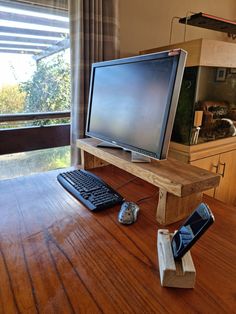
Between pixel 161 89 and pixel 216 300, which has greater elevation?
pixel 161 89

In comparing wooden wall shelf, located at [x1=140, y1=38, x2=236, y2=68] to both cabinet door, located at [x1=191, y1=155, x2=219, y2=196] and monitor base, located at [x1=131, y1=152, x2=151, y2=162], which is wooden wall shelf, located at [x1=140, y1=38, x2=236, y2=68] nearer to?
cabinet door, located at [x1=191, y1=155, x2=219, y2=196]

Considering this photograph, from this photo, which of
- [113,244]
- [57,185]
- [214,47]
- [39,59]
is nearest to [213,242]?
[113,244]

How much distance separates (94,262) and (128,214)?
0.75ft

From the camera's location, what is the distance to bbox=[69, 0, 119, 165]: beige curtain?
1413mm

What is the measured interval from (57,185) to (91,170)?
24 cm

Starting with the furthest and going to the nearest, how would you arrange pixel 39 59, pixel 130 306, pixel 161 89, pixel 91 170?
pixel 39 59 < pixel 91 170 < pixel 161 89 < pixel 130 306

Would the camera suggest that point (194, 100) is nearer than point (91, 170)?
No

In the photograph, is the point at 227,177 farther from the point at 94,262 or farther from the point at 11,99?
the point at 11,99

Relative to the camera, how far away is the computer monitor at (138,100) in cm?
81

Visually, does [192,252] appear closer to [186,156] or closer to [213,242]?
[213,242]

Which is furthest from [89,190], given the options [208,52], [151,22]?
[151,22]

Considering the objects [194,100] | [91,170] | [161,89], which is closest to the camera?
[161,89]

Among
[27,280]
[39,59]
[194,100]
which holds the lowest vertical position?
[27,280]

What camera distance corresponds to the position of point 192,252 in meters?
0.69
